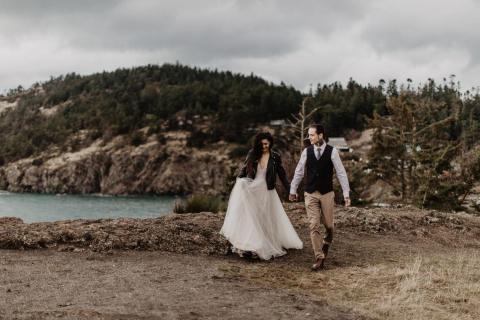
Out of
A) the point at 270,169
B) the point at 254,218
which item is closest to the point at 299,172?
the point at 270,169

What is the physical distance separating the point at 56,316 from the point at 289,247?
5.61m

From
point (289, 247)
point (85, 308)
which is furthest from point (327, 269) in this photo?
point (85, 308)

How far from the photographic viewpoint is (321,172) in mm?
8812

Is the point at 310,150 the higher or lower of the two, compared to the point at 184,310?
higher

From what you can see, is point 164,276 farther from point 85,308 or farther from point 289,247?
point 289,247

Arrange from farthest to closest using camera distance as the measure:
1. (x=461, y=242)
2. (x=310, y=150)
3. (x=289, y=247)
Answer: (x=461, y=242) → (x=289, y=247) → (x=310, y=150)

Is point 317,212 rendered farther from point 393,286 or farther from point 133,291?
point 133,291

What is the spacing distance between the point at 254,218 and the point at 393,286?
8.94 ft

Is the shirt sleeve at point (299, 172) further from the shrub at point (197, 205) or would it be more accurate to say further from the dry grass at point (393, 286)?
the shrub at point (197, 205)

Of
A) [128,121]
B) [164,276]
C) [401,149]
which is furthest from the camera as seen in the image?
[128,121]

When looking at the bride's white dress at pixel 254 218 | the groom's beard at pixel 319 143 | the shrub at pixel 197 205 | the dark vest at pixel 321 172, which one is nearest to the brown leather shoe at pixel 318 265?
the bride's white dress at pixel 254 218

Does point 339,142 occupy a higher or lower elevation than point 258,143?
higher

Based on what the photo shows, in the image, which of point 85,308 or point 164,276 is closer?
point 85,308

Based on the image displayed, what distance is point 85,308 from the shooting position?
5727mm
